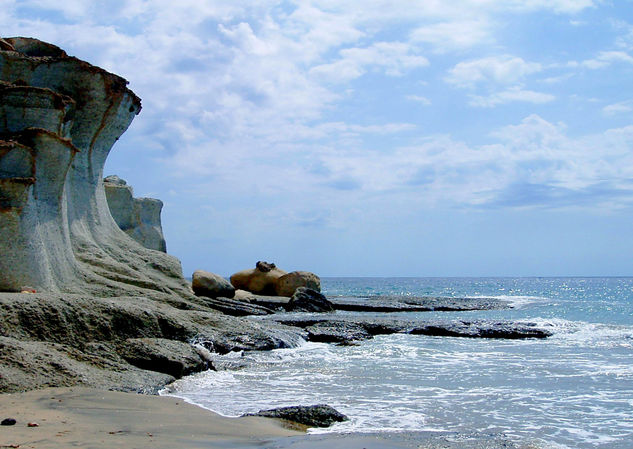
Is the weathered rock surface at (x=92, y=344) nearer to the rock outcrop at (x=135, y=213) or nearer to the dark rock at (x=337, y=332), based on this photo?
the dark rock at (x=337, y=332)

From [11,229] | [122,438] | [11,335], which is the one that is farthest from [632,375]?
[11,229]

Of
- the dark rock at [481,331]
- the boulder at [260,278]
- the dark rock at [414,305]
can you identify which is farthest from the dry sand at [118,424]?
the boulder at [260,278]

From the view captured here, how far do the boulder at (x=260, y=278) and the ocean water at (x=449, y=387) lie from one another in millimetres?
15598

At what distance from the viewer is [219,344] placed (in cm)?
1130

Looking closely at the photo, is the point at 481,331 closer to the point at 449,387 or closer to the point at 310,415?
the point at 449,387

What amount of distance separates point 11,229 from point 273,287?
59.1 ft

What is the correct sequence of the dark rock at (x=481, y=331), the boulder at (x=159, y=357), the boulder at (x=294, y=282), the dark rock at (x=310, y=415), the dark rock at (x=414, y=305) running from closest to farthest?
the dark rock at (x=310, y=415) → the boulder at (x=159, y=357) → the dark rock at (x=481, y=331) → the dark rock at (x=414, y=305) → the boulder at (x=294, y=282)

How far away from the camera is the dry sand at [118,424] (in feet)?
16.3

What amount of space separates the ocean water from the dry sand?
63cm

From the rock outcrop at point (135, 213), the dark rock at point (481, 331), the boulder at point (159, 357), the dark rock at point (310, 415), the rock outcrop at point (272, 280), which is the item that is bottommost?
the dark rock at point (481, 331)

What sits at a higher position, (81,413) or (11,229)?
(11,229)

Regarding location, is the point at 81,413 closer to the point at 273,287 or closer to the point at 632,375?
the point at 632,375

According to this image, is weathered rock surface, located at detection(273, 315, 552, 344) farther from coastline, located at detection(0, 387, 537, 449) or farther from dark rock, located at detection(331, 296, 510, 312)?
dark rock, located at detection(331, 296, 510, 312)

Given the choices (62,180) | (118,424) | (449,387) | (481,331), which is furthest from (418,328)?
(118,424)
